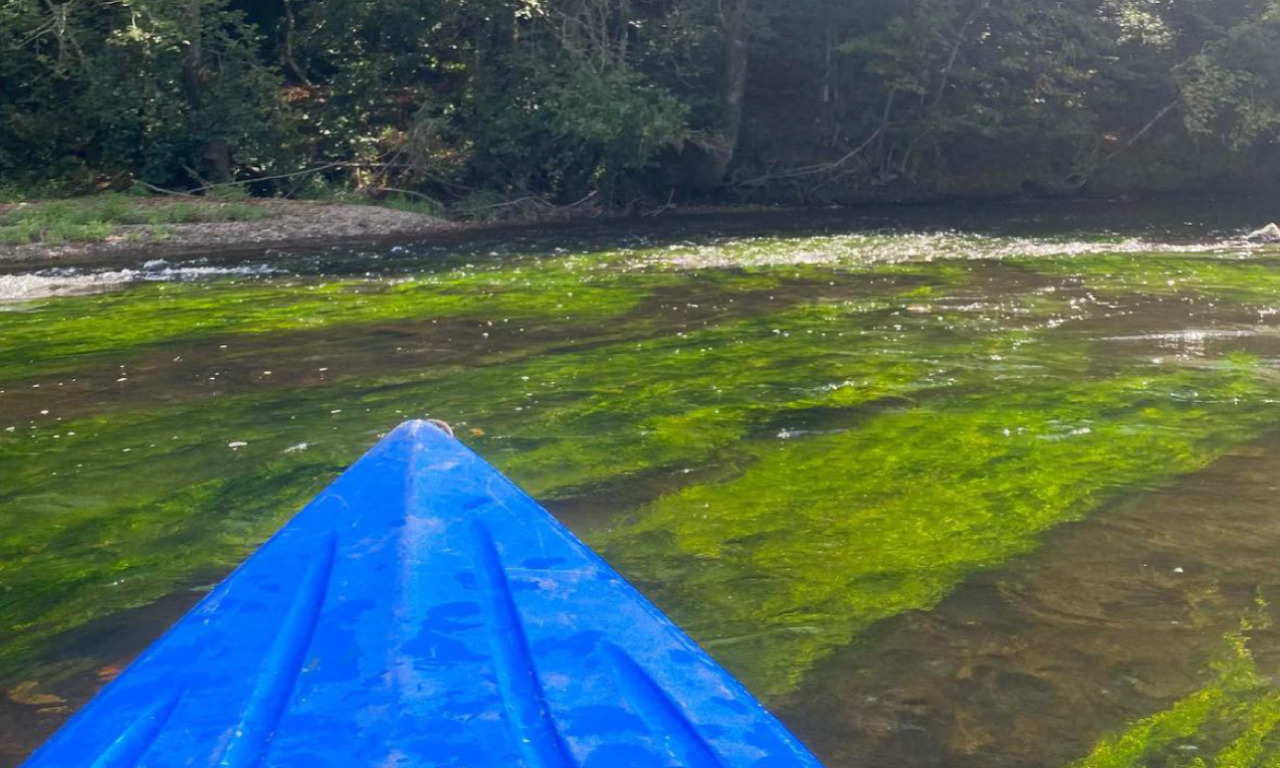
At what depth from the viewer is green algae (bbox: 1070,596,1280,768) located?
3.89 meters

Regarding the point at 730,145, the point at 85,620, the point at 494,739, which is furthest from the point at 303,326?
the point at 730,145

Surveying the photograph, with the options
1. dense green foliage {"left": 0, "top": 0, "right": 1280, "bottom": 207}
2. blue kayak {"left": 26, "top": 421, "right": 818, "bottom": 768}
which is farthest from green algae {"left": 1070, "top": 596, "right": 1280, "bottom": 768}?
dense green foliage {"left": 0, "top": 0, "right": 1280, "bottom": 207}

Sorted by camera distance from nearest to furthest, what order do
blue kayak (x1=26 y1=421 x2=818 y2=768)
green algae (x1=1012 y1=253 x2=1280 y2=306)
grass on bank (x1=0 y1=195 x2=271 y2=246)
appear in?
blue kayak (x1=26 y1=421 x2=818 y2=768) < green algae (x1=1012 y1=253 x2=1280 y2=306) < grass on bank (x1=0 y1=195 x2=271 y2=246)

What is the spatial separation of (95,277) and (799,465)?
10507 mm

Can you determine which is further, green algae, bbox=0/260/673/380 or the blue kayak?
green algae, bbox=0/260/673/380

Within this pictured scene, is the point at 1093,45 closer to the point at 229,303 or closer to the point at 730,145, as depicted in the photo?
the point at 730,145

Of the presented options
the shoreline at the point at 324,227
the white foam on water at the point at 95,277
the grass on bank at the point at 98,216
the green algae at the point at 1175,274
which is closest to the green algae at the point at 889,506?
the green algae at the point at 1175,274

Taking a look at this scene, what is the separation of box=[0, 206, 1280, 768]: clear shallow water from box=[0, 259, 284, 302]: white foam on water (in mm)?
181

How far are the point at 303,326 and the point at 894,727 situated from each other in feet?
26.2

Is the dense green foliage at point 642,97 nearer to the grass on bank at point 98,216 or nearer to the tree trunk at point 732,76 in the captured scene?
the tree trunk at point 732,76

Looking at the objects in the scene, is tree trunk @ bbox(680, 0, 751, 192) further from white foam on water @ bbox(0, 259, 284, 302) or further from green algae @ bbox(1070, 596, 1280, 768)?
green algae @ bbox(1070, 596, 1280, 768)

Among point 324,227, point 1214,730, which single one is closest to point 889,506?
point 1214,730

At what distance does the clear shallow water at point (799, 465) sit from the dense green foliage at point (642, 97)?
8553 mm

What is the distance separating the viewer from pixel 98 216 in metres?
18.7
